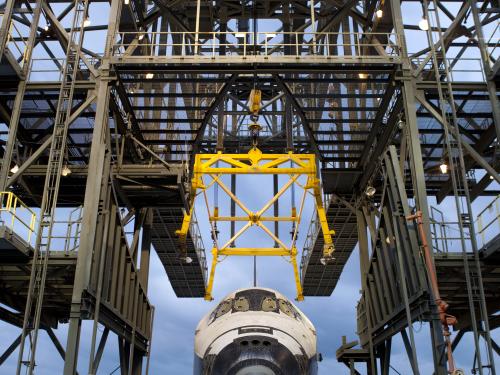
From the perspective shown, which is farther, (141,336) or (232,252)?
(232,252)

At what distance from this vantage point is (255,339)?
12.2 meters

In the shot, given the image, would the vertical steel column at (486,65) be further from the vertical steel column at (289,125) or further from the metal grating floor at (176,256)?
the metal grating floor at (176,256)

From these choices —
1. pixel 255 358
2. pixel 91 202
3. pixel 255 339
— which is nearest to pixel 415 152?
pixel 255 339

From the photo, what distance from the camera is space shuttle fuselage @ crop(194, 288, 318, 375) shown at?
38.9 feet

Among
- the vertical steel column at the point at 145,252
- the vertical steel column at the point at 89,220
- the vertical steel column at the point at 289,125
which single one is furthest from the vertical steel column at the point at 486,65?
the vertical steel column at the point at 145,252

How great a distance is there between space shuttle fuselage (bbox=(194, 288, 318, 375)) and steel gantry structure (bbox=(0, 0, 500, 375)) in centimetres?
392

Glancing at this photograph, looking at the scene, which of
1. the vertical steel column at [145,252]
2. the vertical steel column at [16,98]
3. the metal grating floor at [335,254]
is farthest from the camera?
the metal grating floor at [335,254]

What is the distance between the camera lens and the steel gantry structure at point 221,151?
18797 millimetres

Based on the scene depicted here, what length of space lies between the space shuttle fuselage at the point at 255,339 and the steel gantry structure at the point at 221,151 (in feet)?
12.9

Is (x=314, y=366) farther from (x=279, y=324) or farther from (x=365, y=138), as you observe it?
(x=365, y=138)

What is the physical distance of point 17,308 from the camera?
25.3 meters

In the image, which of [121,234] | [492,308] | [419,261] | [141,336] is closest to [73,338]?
[121,234]

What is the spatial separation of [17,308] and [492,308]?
21651 millimetres

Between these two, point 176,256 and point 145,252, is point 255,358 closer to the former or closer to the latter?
point 145,252
